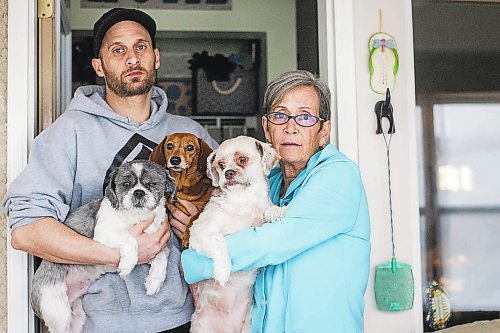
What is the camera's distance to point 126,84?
8.50ft

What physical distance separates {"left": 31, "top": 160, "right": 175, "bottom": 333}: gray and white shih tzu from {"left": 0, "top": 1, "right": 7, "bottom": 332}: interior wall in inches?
11.9

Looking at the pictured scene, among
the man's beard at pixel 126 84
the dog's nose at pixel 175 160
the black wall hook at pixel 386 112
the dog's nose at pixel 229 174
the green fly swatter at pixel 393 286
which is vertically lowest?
the green fly swatter at pixel 393 286

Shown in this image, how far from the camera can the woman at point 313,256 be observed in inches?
85.0

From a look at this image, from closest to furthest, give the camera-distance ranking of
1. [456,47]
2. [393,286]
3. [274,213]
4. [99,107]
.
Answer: [274,213], [99,107], [393,286], [456,47]

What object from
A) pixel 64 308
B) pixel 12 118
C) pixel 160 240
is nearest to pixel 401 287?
pixel 160 240

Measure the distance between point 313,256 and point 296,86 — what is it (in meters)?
0.63

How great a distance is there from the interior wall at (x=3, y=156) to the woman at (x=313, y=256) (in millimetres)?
842

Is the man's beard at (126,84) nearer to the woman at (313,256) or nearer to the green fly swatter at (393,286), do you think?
the woman at (313,256)

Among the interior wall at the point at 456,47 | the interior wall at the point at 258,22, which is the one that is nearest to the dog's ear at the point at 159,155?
the interior wall at the point at 456,47

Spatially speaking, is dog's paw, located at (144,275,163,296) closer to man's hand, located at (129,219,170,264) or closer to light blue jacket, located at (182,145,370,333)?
man's hand, located at (129,219,170,264)

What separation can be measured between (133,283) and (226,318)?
14.0 inches

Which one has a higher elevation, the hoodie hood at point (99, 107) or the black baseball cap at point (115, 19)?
the black baseball cap at point (115, 19)

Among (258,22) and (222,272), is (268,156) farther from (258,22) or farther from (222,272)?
(258,22)

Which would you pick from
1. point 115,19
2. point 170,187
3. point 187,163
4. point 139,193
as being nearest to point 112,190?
point 139,193
